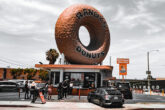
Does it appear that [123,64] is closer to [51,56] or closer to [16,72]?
[51,56]

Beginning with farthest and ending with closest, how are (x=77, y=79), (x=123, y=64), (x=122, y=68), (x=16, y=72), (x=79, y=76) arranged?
(x=16, y=72) < (x=79, y=76) < (x=77, y=79) < (x=123, y=64) < (x=122, y=68)

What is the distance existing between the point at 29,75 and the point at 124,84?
54.4 m

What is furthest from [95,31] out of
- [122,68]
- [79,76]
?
[122,68]

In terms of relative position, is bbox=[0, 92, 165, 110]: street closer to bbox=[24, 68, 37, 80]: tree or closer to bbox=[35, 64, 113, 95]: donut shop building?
bbox=[35, 64, 113, 95]: donut shop building

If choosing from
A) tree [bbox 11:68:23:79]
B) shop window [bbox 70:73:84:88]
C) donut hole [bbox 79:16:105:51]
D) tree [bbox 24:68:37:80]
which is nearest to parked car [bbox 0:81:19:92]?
shop window [bbox 70:73:84:88]

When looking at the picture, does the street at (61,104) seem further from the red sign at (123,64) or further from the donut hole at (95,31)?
the donut hole at (95,31)

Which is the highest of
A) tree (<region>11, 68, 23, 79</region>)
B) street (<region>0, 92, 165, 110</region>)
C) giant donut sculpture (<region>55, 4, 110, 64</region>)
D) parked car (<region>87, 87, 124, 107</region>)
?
giant donut sculpture (<region>55, 4, 110, 64</region>)

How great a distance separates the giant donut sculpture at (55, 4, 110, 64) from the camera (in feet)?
83.9

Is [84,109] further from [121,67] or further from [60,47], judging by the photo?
[60,47]

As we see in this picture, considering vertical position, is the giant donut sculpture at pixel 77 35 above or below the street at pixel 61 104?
above

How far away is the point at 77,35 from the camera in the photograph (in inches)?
1048

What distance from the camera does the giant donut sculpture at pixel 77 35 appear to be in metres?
25.6

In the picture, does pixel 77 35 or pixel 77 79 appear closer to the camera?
pixel 77 79

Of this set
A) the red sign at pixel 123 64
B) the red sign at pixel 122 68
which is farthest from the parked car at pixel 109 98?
the red sign at pixel 123 64
